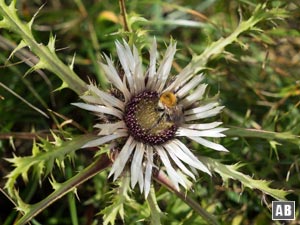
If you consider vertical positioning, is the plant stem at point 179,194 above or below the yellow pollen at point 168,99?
below

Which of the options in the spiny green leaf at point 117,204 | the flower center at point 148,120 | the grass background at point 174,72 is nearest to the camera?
the spiny green leaf at point 117,204

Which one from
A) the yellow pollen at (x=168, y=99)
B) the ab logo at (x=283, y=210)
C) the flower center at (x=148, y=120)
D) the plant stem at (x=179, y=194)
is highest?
the yellow pollen at (x=168, y=99)

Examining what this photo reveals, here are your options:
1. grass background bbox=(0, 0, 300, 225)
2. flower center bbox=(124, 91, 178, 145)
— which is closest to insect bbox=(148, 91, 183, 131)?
flower center bbox=(124, 91, 178, 145)

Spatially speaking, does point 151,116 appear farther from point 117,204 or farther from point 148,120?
point 117,204

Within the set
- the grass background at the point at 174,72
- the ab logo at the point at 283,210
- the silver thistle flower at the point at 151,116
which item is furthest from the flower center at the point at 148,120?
the ab logo at the point at 283,210

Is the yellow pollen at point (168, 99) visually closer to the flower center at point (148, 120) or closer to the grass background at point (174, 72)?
the flower center at point (148, 120)

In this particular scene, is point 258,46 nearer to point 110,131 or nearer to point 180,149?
point 180,149

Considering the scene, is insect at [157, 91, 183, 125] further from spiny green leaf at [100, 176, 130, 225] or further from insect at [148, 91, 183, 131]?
spiny green leaf at [100, 176, 130, 225]

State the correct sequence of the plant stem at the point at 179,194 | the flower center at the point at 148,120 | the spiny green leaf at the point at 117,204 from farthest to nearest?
the plant stem at the point at 179,194, the flower center at the point at 148,120, the spiny green leaf at the point at 117,204
